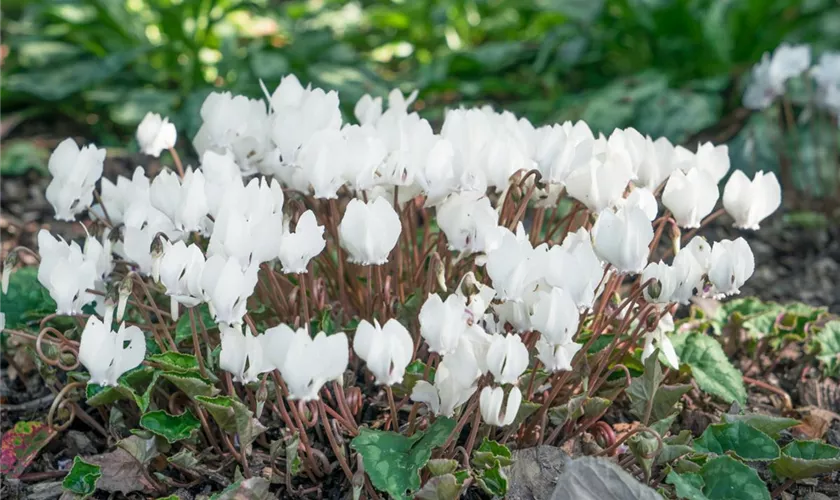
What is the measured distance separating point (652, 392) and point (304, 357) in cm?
71

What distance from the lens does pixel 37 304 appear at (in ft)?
7.82

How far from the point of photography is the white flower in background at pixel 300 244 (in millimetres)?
1683

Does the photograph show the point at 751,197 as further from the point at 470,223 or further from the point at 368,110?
the point at 368,110

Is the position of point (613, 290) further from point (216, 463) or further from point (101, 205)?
point (101, 205)

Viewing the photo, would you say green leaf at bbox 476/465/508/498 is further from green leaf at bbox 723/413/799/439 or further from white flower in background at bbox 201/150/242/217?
white flower in background at bbox 201/150/242/217

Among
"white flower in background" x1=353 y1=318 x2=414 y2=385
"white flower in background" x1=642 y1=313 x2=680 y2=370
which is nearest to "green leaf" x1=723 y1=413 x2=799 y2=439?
"white flower in background" x1=642 y1=313 x2=680 y2=370

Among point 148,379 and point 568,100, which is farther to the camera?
point 568,100

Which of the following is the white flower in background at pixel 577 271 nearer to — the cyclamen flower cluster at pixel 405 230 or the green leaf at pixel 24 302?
the cyclamen flower cluster at pixel 405 230

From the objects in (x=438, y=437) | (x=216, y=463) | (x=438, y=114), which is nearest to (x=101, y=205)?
(x=216, y=463)

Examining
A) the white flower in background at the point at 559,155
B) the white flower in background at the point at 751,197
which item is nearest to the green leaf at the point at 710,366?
the white flower in background at the point at 751,197

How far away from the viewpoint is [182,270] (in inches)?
64.7

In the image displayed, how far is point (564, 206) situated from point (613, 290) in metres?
1.31

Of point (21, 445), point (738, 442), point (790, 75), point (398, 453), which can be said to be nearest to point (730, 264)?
point (738, 442)

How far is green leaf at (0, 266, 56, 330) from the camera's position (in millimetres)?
2275
